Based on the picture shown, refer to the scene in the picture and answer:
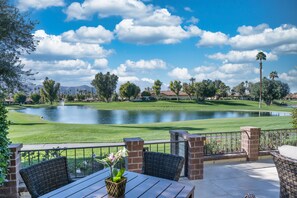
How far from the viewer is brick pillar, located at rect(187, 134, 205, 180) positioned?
199 inches

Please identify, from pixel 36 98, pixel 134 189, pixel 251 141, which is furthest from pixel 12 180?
pixel 36 98

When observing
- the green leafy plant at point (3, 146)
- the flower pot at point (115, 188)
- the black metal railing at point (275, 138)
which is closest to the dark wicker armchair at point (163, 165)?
the flower pot at point (115, 188)

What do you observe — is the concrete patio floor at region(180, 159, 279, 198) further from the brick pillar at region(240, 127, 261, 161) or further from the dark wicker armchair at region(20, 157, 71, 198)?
the dark wicker armchair at region(20, 157, 71, 198)

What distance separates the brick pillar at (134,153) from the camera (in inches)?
186

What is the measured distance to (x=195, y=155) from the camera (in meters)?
5.09

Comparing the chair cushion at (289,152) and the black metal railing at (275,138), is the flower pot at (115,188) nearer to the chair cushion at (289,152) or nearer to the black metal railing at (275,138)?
the chair cushion at (289,152)

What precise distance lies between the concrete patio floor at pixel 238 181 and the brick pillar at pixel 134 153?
1.04 m

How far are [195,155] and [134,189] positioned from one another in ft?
9.09

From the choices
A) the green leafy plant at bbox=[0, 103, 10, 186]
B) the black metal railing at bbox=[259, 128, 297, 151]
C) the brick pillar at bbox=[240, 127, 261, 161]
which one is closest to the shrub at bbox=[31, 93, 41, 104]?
the black metal railing at bbox=[259, 128, 297, 151]

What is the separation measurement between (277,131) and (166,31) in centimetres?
905

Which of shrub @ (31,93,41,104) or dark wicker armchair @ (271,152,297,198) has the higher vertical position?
shrub @ (31,93,41,104)

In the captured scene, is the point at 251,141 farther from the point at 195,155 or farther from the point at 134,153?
the point at 134,153

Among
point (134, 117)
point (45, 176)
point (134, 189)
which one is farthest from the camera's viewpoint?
point (134, 117)

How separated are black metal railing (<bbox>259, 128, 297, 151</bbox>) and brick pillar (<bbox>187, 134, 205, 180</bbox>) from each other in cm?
274
